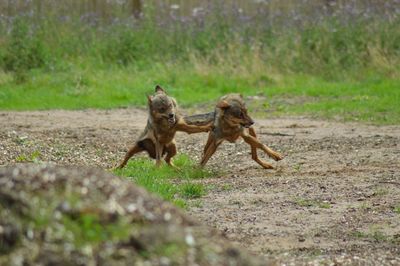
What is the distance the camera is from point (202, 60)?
2061 centimetres

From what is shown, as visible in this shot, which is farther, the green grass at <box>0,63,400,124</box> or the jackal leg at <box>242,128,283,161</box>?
the green grass at <box>0,63,400,124</box>

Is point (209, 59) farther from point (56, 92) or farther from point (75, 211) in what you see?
point (75, 211)

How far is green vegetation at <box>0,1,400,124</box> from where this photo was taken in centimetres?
1855

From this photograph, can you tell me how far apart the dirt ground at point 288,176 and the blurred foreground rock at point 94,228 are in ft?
8.29

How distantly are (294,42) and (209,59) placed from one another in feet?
5.55

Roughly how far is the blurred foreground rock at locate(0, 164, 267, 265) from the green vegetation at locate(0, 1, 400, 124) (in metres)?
12.5

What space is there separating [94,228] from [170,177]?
6564mm

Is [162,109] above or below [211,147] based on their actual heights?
above

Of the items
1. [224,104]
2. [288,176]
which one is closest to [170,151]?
[224,104]

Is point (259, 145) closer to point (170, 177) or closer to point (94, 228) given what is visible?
point (170, 177)

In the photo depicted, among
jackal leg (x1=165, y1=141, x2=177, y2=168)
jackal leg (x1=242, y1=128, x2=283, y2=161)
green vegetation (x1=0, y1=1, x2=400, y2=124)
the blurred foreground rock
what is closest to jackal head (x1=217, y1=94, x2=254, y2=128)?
jackal leg (x1=242, y1=128, x2=283, y2=161)

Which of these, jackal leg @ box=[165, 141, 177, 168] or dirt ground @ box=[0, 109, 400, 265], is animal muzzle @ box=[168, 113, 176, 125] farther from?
dirt ground @ box=[0, 109, 400, 265]

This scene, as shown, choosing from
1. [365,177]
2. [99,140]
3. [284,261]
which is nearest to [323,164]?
[365,177]

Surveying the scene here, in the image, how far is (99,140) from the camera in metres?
13.9
